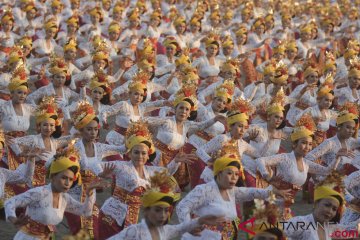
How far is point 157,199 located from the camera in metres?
6.44

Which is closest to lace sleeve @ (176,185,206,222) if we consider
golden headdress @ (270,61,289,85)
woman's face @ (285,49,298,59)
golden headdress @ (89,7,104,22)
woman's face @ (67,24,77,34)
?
golden headdress @ (270,61,289,85)

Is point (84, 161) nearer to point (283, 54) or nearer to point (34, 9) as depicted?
point (283, 54)

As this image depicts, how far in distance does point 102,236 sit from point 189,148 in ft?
9.75

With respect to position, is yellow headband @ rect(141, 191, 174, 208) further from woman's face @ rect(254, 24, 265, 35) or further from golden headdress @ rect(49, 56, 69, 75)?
woman's face @ rect(254, 24, 265, 35)

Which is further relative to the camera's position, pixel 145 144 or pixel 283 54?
pixel 283 54

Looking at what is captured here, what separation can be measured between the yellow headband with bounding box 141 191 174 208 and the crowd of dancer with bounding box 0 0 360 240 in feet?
0.04

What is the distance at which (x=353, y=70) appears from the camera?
44.4 ft

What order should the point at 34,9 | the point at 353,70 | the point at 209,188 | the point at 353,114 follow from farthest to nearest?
the point at 34,9 < the point at 353,70 < the point at 353,114 < the point at 209,188

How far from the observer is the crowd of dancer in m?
7.17

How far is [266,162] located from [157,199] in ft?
8.68

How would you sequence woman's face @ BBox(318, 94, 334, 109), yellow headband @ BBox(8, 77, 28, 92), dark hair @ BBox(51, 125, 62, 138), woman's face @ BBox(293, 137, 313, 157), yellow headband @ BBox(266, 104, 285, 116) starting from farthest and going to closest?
woman's face @ BBox(318, 94, 334, 109) < yellow headband @ BBox(8, 77, 28, 92) < yellow headband @ BBox(266, 104, 285, 116) < dark hair @ BBox(51, 125, 62, 138) < woman's face @ BBox(293, 137, 313, 157)

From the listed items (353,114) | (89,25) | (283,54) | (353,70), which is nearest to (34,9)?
(89,25)

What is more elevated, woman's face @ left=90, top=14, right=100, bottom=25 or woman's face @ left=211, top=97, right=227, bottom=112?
woman's face @ left=211, top=97, right=227, bottom=112

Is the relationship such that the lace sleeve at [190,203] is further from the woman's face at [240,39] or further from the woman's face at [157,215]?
the woman's face at [240,39]
